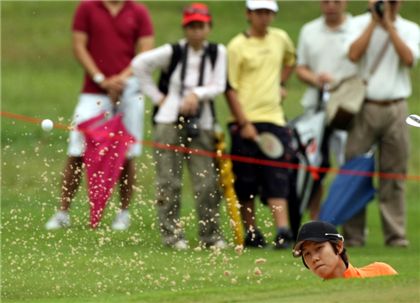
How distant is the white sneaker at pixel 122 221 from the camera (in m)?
12.5

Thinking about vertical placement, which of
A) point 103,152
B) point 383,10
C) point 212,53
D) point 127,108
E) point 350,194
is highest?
point 383,10

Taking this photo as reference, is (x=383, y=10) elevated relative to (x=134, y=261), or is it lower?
elevated

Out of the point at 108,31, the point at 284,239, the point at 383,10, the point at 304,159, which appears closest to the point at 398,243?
the point at 304,159

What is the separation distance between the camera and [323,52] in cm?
1523

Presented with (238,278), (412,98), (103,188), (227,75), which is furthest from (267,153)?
(412,98)

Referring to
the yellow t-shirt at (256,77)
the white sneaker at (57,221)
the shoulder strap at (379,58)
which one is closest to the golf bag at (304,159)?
the yellow t-shirt at (256,77)

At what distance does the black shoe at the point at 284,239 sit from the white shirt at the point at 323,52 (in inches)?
65.8

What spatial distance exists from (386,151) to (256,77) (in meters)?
1.33

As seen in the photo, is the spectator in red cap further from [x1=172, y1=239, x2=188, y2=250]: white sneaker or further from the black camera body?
[x1=172, y1=239, x2=188, y2=250]: white sneaker

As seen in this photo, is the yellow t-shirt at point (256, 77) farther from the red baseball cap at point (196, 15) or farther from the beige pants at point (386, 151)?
the beige pants at point (386, 151)

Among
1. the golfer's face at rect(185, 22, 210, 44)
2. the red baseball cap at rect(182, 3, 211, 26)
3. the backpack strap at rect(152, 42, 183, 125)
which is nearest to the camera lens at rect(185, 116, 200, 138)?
the backpack strap at rect(152, 42, 183, 125)

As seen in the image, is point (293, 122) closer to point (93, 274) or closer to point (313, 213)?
point (313, 213)

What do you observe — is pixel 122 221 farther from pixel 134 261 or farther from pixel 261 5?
pixel 261 5

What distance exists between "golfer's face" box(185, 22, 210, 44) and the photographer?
144 cm
